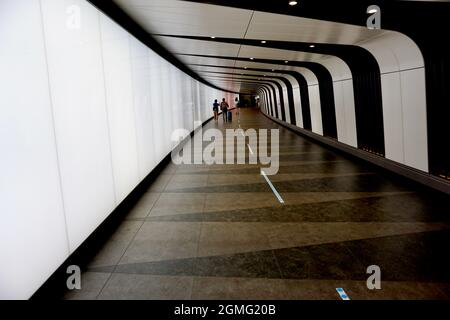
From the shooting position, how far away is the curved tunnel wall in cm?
341

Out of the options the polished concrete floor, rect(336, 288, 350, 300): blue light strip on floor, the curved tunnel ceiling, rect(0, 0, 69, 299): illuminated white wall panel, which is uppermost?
A: the curved tunnel ceiling

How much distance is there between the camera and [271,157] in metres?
13.3

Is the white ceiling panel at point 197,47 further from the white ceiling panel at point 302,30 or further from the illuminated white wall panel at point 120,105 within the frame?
the illuminated white wall panel at point 120,105

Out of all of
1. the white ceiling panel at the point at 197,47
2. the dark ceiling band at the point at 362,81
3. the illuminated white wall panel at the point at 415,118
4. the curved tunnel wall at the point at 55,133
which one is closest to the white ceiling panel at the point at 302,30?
the dark ceiling band at the point at 362,81

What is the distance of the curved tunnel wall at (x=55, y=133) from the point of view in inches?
134

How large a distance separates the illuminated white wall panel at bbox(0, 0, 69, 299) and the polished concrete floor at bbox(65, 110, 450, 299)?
27.6 inches

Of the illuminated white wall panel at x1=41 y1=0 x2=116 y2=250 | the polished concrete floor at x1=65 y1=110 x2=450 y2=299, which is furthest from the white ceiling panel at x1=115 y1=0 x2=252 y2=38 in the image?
the polished concrete floor at x1=65 y1=110 x2=450 y2=299

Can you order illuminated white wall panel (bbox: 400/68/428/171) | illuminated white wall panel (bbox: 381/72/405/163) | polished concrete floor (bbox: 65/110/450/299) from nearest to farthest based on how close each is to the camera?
polished concrete floor (bbox: 65/110/450/299) → illuminated white wall panel (bbox: 400/68/428/171) → illuminated white wall panel (bbox: 381/72/405/163)

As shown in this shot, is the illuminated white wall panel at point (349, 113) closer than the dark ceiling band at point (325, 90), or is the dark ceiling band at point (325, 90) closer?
the illuminated white wall panel at point (349, 113)

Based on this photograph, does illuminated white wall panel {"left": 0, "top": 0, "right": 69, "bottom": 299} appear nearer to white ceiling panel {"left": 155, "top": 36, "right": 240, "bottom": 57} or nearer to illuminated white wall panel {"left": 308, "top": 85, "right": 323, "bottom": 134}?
white ceiling panel {"left": 155, "top": 36, "right": 240, "bottom": 57}

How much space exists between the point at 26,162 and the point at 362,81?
11.1 meters

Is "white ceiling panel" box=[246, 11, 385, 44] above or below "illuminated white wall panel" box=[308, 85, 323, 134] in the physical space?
above

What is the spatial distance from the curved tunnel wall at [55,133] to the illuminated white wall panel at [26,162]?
0.01 meters

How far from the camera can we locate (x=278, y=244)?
17.3 ft
